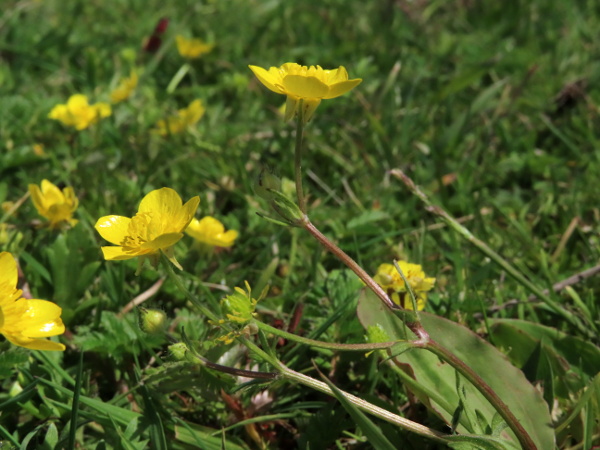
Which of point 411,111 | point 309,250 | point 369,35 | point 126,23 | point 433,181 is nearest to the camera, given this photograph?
point 309,250

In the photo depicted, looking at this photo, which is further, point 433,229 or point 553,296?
point 433,229

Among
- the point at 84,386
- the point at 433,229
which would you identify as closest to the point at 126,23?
the point at 433,229

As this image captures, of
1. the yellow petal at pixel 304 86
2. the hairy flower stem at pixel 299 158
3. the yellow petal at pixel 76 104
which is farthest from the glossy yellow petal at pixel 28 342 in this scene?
the yellow petal at pixel 76 104

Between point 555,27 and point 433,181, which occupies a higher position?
point 555,27

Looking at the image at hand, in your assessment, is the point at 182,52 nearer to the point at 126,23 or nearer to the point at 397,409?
the point at 126,23

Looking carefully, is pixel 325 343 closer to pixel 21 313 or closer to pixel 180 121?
pixel 21 313

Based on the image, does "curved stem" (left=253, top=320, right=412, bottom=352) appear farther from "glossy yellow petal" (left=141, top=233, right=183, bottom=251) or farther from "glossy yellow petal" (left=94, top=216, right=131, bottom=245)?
"glossy yellow petal" (left=94, top=216, right=131, bottom=245)

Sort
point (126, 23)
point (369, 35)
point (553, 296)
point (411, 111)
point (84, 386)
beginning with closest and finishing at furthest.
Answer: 1. point (84, 386)
2. point (553, 296)
3. point (411, 111)
4. point (369, 35)
5. point (126, 23)
